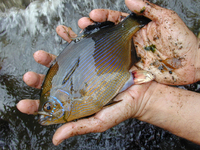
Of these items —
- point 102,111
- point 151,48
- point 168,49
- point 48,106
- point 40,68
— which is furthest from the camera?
point 40,68

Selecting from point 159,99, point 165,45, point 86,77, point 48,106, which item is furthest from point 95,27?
point 159,99

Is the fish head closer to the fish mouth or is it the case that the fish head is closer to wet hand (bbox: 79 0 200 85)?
the fish mouth

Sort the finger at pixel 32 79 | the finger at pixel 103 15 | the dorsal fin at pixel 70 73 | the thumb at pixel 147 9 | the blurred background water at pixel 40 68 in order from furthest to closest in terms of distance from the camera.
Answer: the blurred background water at pixel 40 68
the finger at pixel 103 15
the thumb at pixel 147 9
the finger at pixel 32 79
the dorsal fin at pixel 70 73

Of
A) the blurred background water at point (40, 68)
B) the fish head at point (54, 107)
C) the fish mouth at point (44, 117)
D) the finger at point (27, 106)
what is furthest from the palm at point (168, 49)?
the finger at point (27, 106)

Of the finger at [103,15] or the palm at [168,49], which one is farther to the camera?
the finger at [103,15]

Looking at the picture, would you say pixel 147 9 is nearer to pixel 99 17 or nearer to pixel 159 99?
pixel 99 17

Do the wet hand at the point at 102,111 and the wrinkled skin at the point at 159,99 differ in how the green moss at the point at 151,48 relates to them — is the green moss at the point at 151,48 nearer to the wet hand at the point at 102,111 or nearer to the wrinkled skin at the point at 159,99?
the wrinkled skin at the point at 159,99
